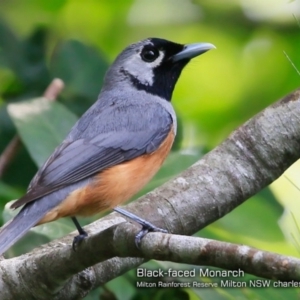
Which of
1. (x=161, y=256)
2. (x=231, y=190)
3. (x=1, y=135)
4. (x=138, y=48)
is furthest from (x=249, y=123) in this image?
(x=1, y=135)

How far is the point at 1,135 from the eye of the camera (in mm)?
5004

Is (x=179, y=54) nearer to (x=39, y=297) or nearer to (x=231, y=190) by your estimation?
(x=231, y=190)

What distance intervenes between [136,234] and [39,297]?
2.85ft

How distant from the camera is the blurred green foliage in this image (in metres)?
4.58

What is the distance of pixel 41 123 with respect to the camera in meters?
4.67

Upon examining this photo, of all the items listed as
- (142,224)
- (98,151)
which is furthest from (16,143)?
(142,224)

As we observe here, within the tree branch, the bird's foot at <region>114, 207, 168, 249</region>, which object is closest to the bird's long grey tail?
the tree branch

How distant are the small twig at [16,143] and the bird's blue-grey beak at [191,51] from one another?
2.75ft

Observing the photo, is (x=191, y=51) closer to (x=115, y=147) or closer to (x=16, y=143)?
(x=115, y=147)

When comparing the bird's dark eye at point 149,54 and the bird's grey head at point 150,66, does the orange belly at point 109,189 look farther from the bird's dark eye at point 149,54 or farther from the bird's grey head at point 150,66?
the bird's dark eye at point 149,54

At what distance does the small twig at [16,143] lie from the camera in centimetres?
466

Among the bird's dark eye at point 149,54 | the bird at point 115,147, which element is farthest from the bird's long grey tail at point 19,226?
the bird's dark eye at point 149,54

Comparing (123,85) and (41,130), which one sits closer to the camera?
(41,130)

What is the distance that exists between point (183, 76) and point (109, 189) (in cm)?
279
